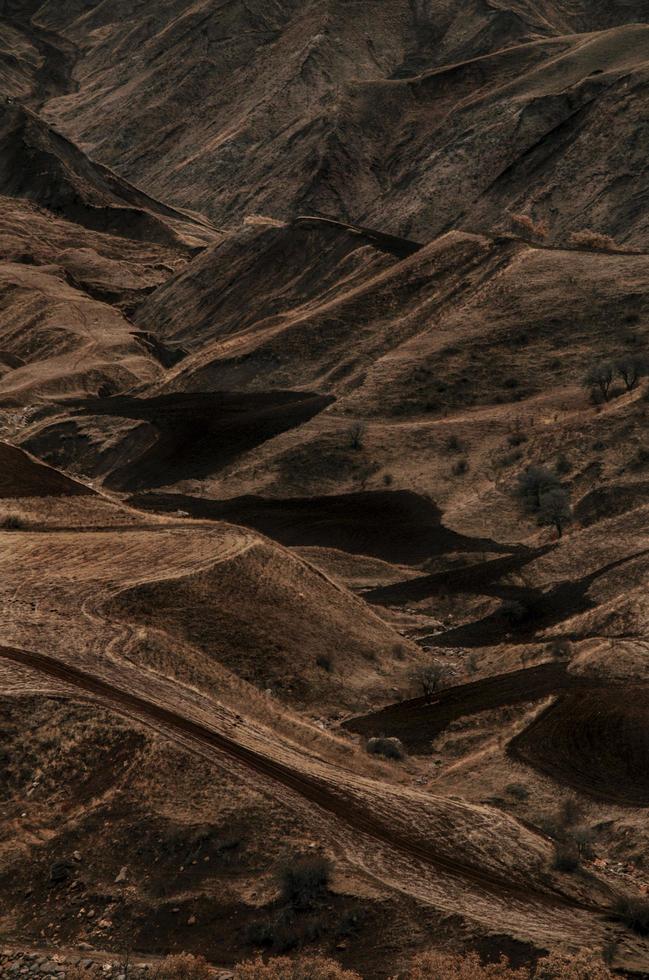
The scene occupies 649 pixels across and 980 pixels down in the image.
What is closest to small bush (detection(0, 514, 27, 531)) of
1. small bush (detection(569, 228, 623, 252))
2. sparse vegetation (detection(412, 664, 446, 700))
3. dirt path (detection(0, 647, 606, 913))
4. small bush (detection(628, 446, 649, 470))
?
dirt path (detection(0, 647, 606, 913))

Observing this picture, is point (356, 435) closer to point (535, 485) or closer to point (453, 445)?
point (453, 445)

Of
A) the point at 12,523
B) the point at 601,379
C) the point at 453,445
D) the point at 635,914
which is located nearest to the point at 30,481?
the point at 12,523

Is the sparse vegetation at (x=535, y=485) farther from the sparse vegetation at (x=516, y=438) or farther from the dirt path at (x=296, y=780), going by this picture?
the dirt path at (x=296, y=780)

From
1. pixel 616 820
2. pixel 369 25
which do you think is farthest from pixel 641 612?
pixel 369 25

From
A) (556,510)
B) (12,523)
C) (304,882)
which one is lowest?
(12,523)

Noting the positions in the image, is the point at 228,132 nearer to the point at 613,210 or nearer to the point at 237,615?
the point at 613,210

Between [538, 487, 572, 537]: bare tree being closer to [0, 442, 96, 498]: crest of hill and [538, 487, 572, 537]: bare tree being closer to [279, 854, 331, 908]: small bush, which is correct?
[0, 442, 96, 498]: crest of hill

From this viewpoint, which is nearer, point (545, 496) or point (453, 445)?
point (545, 496)
